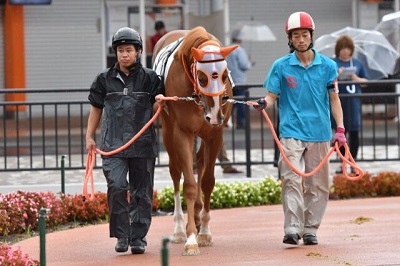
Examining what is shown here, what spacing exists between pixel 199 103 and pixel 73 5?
2016cm

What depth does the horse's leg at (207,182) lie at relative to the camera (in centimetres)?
1116

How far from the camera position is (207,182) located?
11609 millimetres

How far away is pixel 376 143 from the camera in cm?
1820

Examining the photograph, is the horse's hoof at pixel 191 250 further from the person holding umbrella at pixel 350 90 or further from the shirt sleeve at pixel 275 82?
the person holding umbrella at pixel 350 90

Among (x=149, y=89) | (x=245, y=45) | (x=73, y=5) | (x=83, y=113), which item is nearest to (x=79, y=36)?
(x=73, y=5)

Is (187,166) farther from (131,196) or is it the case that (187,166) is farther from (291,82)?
(291,82)

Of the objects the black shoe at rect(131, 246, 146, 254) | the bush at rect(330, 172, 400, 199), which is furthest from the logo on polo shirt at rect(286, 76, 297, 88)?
the bush at rect(330, 172, 400, 199)

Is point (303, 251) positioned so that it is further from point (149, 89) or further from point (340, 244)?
point (149, 89)

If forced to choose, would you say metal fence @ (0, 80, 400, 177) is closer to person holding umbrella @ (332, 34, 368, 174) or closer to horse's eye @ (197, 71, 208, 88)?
person holding umbrella @ (332, 34, 368, 174)

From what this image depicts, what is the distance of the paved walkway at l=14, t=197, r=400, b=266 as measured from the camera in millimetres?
10094

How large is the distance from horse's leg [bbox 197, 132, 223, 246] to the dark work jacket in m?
0.77

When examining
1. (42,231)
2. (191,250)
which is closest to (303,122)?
(191,250)

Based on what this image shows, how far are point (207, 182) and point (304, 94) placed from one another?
145cm

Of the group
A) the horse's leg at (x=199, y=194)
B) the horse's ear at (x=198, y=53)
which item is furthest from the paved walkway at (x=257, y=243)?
the horse's ear at (x=198, y=53)
